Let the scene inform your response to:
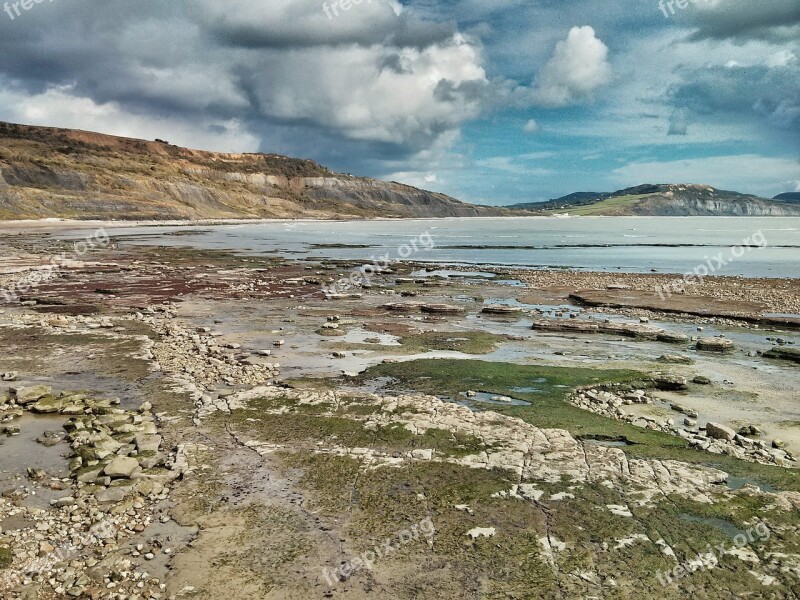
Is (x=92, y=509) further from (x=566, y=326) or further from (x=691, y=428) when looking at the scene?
(x=566, y=326)

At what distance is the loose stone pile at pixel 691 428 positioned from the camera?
12023 millimetres

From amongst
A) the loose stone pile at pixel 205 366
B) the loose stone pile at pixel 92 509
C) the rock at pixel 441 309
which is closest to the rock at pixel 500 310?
the rock at pixel 441 309

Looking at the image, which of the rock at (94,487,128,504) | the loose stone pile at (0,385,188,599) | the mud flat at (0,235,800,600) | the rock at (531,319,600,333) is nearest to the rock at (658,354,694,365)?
the mud flat at (0,235,800,600)

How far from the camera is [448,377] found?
17828 mm

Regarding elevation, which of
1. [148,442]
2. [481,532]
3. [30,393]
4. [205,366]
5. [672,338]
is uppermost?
[30,393]

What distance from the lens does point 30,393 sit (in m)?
14.5

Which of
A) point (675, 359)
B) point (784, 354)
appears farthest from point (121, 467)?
point (784, 354)

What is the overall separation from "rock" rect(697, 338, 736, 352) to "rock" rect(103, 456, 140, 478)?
817 inches

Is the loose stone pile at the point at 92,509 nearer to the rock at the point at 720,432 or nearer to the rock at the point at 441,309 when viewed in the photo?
the rock at the point at 720,432

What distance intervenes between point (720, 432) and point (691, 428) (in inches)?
31.8

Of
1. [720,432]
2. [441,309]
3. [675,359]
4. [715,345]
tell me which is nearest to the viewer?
[720,432]

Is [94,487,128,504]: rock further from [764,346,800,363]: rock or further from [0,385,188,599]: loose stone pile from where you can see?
[764,346,800,363]: rock

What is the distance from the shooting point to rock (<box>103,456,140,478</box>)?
10.3 metres

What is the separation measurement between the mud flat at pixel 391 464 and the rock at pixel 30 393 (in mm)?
51
